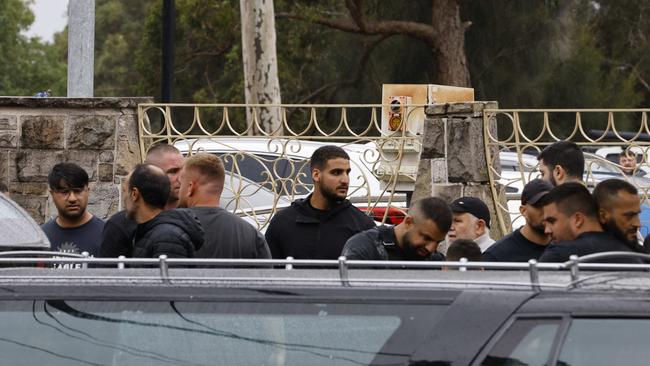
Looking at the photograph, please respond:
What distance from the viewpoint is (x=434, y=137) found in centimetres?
881

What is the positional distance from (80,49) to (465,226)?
4.69 metres

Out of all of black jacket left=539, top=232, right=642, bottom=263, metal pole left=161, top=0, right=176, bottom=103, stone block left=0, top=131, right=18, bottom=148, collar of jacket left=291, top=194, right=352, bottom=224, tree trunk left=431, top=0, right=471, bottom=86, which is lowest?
black jacket left=539, top=232, right=642, bottom=263

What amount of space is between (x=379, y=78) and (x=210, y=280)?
25352mm

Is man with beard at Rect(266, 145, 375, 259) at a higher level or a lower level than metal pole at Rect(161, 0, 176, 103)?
lower

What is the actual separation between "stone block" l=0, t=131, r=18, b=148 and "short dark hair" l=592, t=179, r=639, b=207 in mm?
5043

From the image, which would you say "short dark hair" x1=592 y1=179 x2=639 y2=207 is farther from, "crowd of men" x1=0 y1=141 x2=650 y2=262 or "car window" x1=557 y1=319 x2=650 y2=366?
"car window" x1=557 y1=319 x2=650 y2=366

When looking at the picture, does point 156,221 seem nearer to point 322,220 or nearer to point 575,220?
point 322,220

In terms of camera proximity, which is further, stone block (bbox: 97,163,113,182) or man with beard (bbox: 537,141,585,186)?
stone block (bbox: 97,163,113,182)

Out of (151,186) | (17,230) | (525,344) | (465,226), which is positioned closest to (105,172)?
(465,226)

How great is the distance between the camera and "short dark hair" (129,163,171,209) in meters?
5.64

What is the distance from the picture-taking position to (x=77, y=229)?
7.05 meters

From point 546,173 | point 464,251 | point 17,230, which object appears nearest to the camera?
point 17,230

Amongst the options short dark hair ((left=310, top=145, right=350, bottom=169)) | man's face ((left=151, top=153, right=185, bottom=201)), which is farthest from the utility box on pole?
man's face ((left=151, top=153, right=185, bottom=201))

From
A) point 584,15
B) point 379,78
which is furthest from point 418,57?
point 584,15
